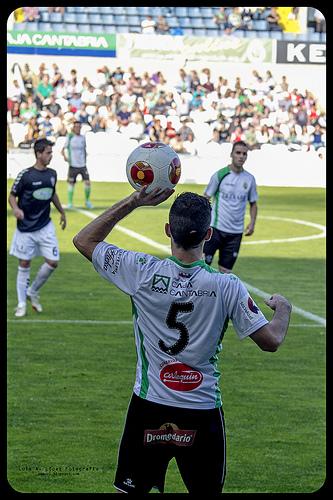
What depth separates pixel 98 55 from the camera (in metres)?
49.1

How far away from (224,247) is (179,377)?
11.6 meters

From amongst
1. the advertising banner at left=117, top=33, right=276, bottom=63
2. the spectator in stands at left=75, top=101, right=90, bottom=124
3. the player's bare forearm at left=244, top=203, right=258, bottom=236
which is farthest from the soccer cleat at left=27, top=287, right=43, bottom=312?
the advertising banner at left=117, top=33, right=276, bottom=63

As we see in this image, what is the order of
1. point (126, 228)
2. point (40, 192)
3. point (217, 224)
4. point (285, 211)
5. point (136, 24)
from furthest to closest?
1. point (136, 24)
2. point (285, 211)
3. point (126, 228)
4. point (217, 224)
5. point (40, 192)

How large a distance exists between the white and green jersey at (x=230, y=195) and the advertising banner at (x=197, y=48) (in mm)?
32809

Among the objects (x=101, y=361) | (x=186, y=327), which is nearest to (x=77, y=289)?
(x=101, y=361)

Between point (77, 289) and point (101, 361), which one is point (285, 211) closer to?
point (77, 289)

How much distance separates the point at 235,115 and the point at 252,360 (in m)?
34.1

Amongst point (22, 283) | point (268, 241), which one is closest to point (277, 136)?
point (268, 241)

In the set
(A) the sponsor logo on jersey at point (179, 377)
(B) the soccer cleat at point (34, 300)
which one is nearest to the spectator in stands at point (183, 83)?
(B) the soccer cleat at point (34, 300)

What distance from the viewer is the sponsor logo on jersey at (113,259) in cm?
576

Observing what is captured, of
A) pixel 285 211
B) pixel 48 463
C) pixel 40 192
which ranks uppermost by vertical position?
pixel 40 192

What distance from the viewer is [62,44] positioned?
160 ft

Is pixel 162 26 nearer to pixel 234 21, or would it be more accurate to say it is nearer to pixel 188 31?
pixel 188 31

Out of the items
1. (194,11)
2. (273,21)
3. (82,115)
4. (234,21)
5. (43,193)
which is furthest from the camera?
(273,21)
